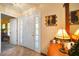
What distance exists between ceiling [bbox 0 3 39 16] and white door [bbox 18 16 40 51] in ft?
0.37

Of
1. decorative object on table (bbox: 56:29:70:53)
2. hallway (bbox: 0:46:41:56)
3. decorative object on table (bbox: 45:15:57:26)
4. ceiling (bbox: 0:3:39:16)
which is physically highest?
ceiling (bbox: 0:3:39:16)

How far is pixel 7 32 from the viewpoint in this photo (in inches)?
82.9

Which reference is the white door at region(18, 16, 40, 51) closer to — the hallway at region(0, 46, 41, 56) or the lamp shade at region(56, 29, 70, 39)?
the hallway at region(0, 46, 41, 56)

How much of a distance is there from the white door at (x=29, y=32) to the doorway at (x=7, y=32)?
102 mm

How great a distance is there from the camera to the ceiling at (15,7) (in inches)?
81.9

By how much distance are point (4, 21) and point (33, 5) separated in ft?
1.44

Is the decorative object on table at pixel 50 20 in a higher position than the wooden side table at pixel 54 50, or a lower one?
higher

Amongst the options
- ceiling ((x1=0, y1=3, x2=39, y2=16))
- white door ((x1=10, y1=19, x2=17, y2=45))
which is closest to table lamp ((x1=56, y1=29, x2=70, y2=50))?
ceiling ((x1=0, y1=3, x2=39, y2=16))

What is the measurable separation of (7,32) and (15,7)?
1.15 feet

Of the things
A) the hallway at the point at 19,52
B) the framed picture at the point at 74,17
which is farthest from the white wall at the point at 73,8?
the hallway at the point at 19,52

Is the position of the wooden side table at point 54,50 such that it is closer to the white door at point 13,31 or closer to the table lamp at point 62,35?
the table lamp at point 62,35

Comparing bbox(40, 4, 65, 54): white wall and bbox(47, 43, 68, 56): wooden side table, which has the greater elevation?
bbox(40, 4, 65, 54): white wall

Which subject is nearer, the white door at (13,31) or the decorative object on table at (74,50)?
the decorative object on table at (74,50)

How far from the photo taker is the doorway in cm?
209
